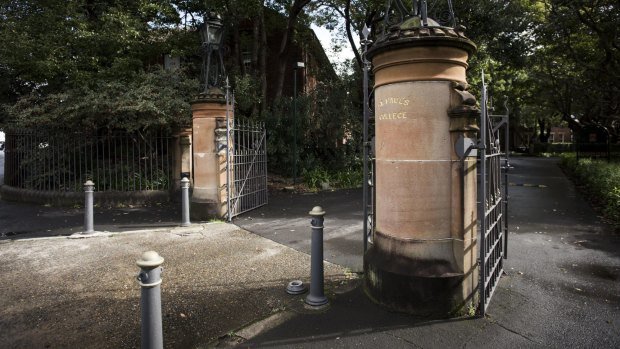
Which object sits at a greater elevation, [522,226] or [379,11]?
[379,11]

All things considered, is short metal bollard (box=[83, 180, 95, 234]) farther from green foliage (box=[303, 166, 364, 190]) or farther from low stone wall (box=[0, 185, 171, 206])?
green foliage (box=[303, 166, 364, 190])

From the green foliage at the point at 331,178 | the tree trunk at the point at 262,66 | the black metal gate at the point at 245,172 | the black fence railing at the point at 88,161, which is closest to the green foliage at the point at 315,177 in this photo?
the green foliage at the point at 331,178

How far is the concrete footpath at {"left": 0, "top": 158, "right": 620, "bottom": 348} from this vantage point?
3.33 m

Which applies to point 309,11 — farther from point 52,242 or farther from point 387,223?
point 387,223

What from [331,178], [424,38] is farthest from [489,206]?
[331,178]

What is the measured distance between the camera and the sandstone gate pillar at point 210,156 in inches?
332

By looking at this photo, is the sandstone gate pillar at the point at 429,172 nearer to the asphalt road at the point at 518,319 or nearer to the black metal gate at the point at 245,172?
the asphalt road at the point at 518,319

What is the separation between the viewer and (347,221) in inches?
333

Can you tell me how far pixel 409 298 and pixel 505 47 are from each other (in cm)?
1647

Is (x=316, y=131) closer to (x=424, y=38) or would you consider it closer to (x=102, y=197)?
(x=102, y=197)

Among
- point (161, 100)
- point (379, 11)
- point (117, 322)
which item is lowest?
point (117, 322)

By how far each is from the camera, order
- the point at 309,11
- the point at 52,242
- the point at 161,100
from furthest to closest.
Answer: the point at 309,11, the point at 161,100, the point at 52,242

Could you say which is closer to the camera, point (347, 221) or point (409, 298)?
point (409, 298)

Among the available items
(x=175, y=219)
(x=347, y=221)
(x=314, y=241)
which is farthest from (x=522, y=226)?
(x=175, y=219)
